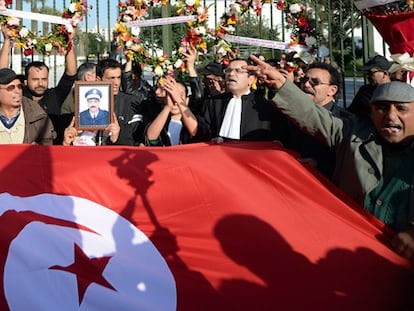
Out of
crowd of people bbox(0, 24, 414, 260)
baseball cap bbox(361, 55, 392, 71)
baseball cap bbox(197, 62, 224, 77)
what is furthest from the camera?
baseball cap bbox(197, 62, 224, 77)

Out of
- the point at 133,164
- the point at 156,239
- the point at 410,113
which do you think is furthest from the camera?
the point at 133,164

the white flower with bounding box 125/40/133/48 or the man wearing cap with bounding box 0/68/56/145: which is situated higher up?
the white flower with bounding box 125/40/133/48

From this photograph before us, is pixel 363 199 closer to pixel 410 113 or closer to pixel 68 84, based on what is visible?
pixel 410 113

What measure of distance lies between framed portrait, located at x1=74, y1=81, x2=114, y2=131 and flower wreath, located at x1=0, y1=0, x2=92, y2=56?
1448mm

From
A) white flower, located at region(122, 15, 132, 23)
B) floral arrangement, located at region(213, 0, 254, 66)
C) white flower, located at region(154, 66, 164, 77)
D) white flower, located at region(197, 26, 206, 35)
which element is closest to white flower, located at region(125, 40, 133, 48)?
white flower, located at region(122, 15, 132, 23)

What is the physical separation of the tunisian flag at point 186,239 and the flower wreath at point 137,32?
238 centimetres

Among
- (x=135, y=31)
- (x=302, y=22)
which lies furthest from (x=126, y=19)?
(x=302, y=22)

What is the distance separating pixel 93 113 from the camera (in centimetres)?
515

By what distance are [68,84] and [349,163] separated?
363 centimetres

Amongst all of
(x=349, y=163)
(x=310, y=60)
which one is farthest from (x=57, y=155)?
(x=310, y=60)

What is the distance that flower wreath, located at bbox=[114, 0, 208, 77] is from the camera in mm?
6402

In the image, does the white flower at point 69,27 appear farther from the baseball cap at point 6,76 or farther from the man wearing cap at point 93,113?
the man wearing cap at point 93,113

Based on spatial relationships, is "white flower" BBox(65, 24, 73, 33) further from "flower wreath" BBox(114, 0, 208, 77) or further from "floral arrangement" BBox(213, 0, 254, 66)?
"floral arrangement" BBox(213, 0, 254, 66)

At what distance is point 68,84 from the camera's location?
648 centimetres
